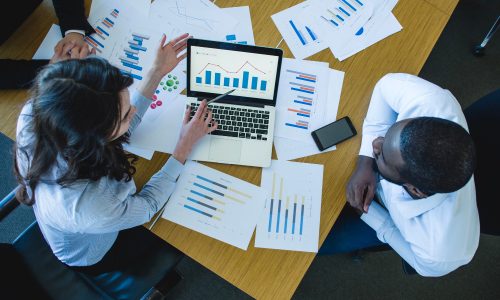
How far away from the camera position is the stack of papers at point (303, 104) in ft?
4.09

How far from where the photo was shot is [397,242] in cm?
124

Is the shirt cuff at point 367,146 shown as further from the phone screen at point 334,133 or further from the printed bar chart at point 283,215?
the printed bar chart at point 283,215

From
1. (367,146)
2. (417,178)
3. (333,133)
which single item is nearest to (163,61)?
(333,133)

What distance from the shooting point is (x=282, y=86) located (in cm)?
130

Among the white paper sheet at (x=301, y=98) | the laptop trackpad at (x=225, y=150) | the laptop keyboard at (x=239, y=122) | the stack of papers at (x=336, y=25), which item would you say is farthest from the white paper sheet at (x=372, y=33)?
the laptop trackpad at (x=225, y=150)

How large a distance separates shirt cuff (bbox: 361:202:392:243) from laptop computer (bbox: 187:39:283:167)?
1.30 feet

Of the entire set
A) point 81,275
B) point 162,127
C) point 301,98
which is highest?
point 301,98

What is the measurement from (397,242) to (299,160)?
41 cm

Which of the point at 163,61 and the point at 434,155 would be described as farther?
the point at 163,61

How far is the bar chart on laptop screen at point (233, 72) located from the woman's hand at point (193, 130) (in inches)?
2.8

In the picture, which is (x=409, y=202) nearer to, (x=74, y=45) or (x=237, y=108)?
(x=237, y=108)

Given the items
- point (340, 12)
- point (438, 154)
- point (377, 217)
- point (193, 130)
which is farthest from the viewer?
point (340, 12)

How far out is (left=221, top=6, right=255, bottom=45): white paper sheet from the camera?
1355 millimetres

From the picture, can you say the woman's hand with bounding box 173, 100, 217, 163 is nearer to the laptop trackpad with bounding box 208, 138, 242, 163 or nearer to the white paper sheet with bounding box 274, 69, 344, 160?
the laptop trackpad with bounding box 208, 138, 242, 163
